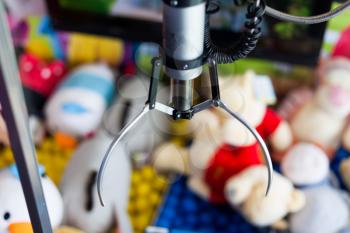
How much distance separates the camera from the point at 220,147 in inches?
34.0

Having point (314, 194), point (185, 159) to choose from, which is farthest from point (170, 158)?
point (314, 194)

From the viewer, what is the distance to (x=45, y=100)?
105 centimetres

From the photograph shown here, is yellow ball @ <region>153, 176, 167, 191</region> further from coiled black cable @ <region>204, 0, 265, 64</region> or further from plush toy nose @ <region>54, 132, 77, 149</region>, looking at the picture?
coiled black cable @ <region>204, 0, 265, 64</region>

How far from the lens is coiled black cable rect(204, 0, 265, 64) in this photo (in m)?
0.53

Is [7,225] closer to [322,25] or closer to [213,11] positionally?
[213,11]

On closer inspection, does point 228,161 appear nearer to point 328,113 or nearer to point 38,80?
point 328,113

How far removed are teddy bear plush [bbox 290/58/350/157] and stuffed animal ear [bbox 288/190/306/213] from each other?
0.40 ft

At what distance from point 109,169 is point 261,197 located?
0.24 m

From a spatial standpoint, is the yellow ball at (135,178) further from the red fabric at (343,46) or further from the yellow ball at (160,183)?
the red fabric at (343,46)

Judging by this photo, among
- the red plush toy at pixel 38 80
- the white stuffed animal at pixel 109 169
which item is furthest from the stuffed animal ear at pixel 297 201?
the red plush toy at pixel 38 80

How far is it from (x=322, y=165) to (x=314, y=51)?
23 cm

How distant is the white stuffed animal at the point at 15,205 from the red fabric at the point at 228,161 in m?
0.29

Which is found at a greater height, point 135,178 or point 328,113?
point 328,113

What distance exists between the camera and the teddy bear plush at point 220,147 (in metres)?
0.77
